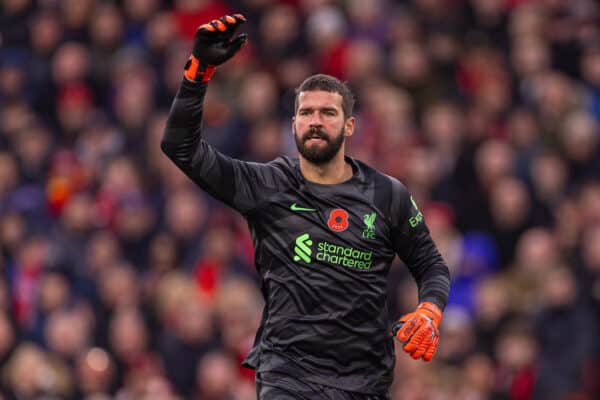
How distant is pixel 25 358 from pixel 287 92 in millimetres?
3756

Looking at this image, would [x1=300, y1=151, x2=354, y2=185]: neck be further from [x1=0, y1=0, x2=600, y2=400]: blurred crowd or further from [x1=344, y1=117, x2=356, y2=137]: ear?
A: [x1=0, y1=0, x2=600, y2=400]: blurred crowd

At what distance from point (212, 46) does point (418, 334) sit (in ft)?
5.20

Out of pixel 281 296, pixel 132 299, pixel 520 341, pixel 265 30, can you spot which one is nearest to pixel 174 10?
pixel 265 30

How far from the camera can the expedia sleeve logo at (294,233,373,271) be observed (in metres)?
6.32

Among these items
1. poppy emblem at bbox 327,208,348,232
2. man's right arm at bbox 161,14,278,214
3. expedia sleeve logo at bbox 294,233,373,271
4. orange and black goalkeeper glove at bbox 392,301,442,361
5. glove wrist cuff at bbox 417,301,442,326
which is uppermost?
man's right arm at bbox 161,14,278,214

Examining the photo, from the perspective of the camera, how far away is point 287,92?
524 inches

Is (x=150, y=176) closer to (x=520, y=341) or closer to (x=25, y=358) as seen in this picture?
(x=25, y=358)

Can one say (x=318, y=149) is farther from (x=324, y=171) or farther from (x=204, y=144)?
(x=204, y=144)

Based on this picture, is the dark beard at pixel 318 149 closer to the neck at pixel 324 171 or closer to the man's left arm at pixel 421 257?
the neck at pixel 324 171

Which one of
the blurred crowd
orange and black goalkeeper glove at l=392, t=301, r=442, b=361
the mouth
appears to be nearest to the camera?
orange and black goalkeeper glove at l=392, t=301, r=442, b=361

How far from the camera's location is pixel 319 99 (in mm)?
6363

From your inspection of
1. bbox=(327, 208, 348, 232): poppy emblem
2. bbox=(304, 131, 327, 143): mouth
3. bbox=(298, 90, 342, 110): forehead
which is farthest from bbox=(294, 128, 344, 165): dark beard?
bbox=(327, 208, 348, 232): poppy emblem

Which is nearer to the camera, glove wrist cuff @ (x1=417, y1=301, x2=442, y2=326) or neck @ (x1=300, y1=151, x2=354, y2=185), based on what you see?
glove wrist cuff @ (x1=417, y1=301, x2=442, y2=326)

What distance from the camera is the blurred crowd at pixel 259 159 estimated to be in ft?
34.9
